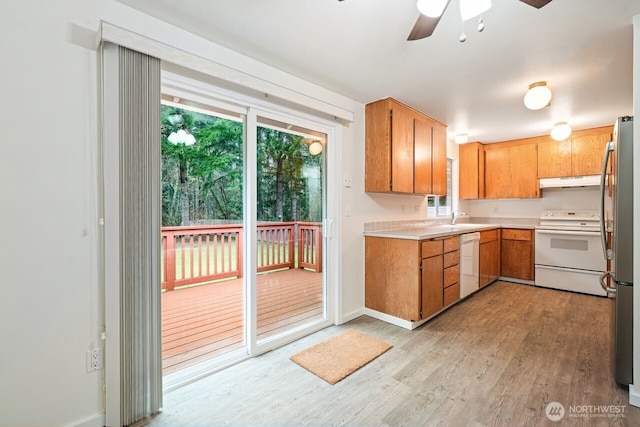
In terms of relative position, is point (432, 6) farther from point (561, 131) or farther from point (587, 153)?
point (587, 153)

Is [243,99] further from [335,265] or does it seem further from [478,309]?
[478,309]

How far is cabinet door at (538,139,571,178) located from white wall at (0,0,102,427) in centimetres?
558

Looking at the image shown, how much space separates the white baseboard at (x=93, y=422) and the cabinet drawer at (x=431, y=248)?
2.64m

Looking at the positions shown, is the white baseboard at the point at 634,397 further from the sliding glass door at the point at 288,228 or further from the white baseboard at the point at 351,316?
the sliding glass door at the point at 288,228

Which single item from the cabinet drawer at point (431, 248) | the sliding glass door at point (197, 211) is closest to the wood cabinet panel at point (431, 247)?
the cabinet drawer at point (431, 248)

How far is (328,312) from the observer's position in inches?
119

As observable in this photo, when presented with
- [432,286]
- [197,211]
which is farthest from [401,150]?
[197,211]

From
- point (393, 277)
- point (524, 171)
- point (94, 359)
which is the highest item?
point (524, 171)

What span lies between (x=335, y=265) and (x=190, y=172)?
1654 mm

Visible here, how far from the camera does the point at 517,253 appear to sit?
4586mm

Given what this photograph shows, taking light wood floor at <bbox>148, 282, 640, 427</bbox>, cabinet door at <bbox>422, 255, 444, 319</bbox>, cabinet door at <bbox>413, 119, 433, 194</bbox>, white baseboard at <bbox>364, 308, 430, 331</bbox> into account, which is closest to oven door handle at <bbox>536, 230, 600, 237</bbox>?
light wood floor at <bbox>148, 282, 640, 427</bbox>

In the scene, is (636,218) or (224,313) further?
(224,313)

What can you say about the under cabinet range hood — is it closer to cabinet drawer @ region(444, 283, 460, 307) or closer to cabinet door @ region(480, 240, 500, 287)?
cabinet door @ region(480, 240, 500, 287)

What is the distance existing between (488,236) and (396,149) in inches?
92.0
